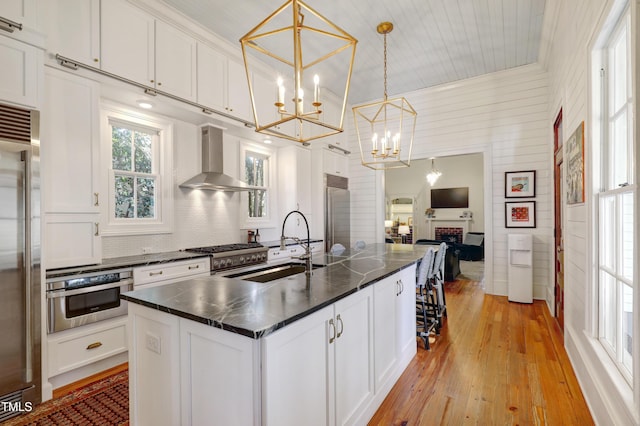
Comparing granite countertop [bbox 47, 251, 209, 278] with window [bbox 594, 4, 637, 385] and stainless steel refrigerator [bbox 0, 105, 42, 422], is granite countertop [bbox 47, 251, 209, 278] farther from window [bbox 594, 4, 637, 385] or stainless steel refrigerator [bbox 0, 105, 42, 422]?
window [bbox 594, 4, 637, 385]

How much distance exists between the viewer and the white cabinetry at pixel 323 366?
125 centimetres

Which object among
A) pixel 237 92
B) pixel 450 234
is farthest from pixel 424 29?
pixel 450 234

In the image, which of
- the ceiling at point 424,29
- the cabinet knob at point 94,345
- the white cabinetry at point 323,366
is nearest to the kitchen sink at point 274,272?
the white cabinetry at point 323,366

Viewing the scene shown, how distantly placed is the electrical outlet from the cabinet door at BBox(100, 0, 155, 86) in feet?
7.76

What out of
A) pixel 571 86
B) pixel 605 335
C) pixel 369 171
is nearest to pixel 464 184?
pixel 369 171

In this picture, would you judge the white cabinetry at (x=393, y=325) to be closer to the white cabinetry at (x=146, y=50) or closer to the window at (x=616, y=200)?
the window at (x=616, y=200)

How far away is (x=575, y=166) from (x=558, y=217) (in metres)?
1.81

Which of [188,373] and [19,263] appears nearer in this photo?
A: [188,373]

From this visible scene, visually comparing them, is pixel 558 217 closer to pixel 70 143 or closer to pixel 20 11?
pixel 70 143

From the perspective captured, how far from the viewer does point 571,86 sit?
9.21 ft

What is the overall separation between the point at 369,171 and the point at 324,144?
1331 mm

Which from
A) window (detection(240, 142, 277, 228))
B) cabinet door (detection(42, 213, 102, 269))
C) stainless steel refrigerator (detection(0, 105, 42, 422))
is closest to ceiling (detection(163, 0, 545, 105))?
window (detection(240, 142, 277, 228))

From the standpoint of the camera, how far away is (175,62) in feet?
10.5

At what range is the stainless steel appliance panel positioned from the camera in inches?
215
